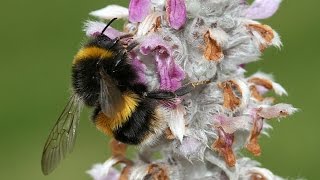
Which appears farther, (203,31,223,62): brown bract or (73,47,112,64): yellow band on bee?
(73,47,112,64): yellow band on bee

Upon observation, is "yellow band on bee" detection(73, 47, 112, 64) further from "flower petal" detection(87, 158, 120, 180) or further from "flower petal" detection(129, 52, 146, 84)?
"flower petal" detection(87, 158, 120, 180)

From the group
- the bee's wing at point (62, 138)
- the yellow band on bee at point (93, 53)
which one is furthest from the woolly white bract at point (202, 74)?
the bee's wing at point (62, 138)

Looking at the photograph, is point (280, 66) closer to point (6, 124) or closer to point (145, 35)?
point (6, 124)

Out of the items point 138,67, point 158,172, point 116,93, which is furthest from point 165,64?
point 158,172

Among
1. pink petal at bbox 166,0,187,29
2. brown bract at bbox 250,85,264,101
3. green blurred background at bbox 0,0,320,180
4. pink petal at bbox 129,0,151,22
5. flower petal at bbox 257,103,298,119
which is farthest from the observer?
green blurred background at bbox 0,0,320,180

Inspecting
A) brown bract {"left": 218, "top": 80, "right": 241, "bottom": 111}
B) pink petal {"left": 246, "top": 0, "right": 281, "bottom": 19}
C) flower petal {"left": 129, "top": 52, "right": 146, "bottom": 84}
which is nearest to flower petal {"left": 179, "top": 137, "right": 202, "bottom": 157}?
brown bract {"left": 218, "top": 80, "right": 241, "bottom": 111}

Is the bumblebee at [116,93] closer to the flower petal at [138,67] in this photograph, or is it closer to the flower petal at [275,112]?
the flower petal at [138,67]
